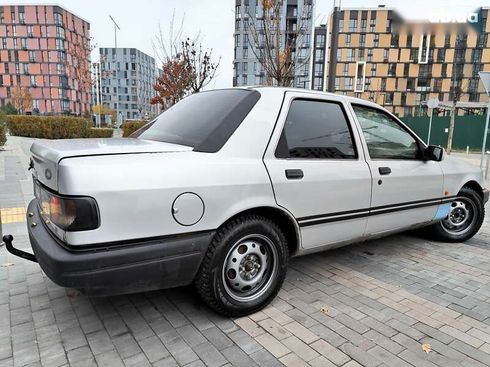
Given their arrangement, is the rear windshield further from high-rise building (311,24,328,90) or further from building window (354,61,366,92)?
building window (354,61,366,92)

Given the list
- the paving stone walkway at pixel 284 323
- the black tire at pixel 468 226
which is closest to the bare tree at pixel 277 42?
the black tire at pixel 468 226

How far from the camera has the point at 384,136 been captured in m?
3.78

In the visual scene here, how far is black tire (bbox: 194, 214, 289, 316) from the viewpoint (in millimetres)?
2555

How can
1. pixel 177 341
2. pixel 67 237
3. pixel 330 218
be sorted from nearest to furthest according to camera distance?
pixel 67 237, pixel 177 341, pixel 330 218

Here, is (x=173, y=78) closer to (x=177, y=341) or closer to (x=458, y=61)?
(x=177, y=341)

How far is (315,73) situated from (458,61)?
1055 inches

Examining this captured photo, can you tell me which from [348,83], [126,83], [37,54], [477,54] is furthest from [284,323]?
[126,83]

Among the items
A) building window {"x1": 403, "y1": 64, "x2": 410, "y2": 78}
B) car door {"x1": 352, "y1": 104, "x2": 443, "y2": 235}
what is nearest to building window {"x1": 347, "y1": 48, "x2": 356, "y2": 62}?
building window {"x1": 403, "y1": 64, "x2": 410, "y2": 78}

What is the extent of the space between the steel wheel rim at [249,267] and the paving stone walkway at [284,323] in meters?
0.21

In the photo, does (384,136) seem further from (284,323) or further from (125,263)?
(125,263)

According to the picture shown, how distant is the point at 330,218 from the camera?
3182mm

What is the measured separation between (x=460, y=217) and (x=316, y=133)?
2930mm

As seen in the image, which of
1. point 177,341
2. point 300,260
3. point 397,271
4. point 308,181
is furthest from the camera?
point 300,260

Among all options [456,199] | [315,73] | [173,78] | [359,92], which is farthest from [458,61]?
[456,199]
